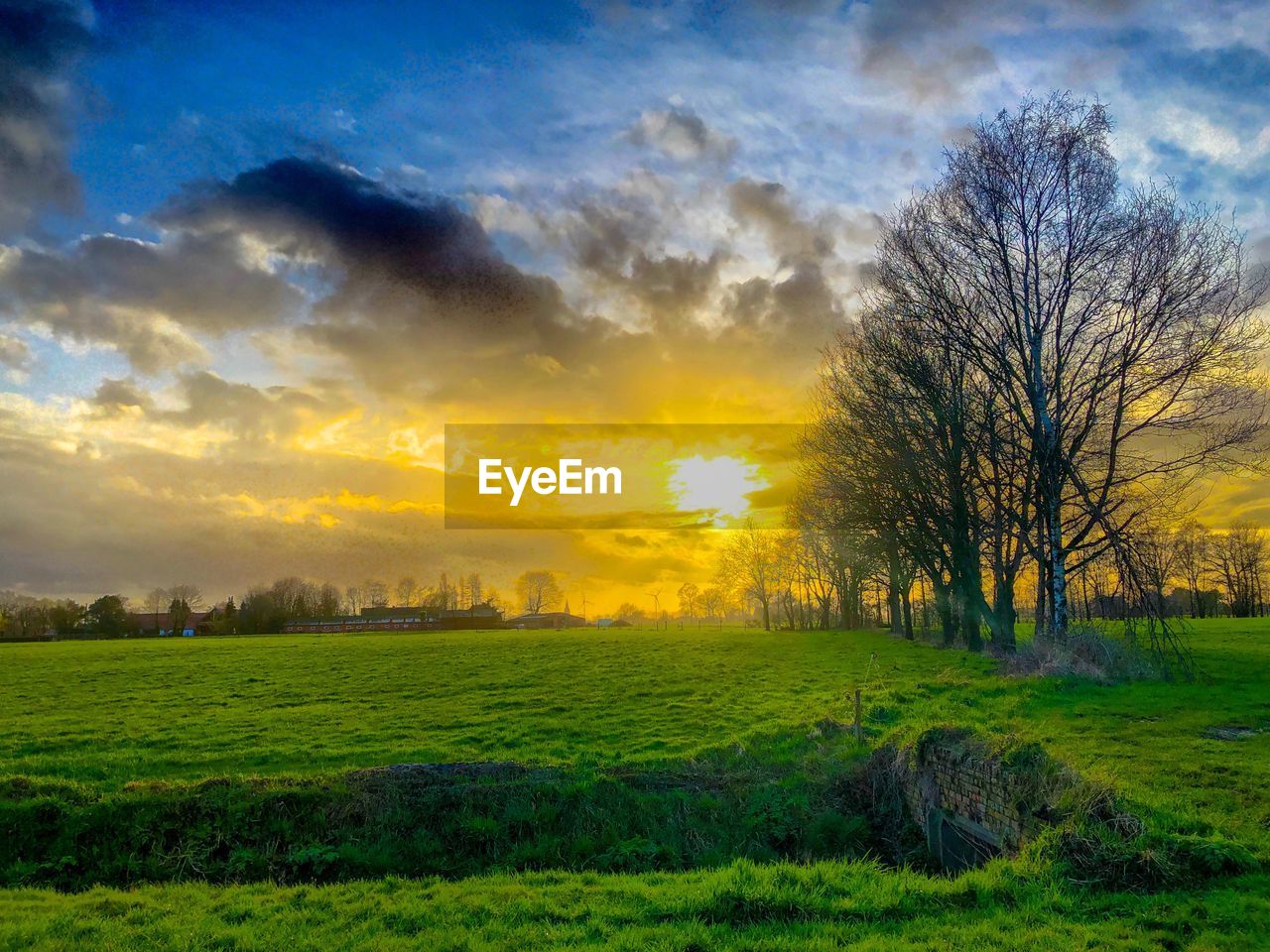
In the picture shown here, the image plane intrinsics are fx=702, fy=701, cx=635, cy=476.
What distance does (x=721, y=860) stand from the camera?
12047mm

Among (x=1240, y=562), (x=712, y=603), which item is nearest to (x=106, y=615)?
(x=712, y=603)

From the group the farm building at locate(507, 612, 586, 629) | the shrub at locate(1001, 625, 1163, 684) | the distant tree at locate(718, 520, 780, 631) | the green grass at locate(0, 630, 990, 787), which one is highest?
the distant tree at locate(718, 520, 780, 631)

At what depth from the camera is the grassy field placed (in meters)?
7.52

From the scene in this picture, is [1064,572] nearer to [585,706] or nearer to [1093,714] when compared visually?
[1093,714]

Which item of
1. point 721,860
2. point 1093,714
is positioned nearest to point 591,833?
point 721,860

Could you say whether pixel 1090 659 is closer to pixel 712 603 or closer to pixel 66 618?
pixel 712 603

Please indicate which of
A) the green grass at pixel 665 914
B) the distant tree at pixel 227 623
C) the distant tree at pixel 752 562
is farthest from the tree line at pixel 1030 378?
the distant tree at pixel 227 623

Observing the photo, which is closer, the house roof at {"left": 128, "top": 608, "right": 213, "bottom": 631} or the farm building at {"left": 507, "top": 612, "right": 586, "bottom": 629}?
the house roof at {"left": 128, "top": 608, "right": 213, "bottom": 631}

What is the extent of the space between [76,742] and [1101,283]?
3396cm

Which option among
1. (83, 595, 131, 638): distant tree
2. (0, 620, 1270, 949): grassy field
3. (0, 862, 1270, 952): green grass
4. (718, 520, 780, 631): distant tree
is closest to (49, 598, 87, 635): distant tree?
(83, 595, 131, 638): distant tree

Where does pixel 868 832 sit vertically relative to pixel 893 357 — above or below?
below

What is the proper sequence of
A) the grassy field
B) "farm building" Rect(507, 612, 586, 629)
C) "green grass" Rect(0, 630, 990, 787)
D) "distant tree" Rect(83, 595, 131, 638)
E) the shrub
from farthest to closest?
"farm building" Rect(507, 612, 586, 629)
"distant tree" Rect(83, 595, 131, 638)
"green grass" Rect(0, 630, 990, 787)
the shrub
the grassy field

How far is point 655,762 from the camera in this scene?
54.1 ft

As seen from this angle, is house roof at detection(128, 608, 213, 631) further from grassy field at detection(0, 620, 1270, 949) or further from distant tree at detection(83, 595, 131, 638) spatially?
grassy field at detection(0, 620, 1270, 949)
